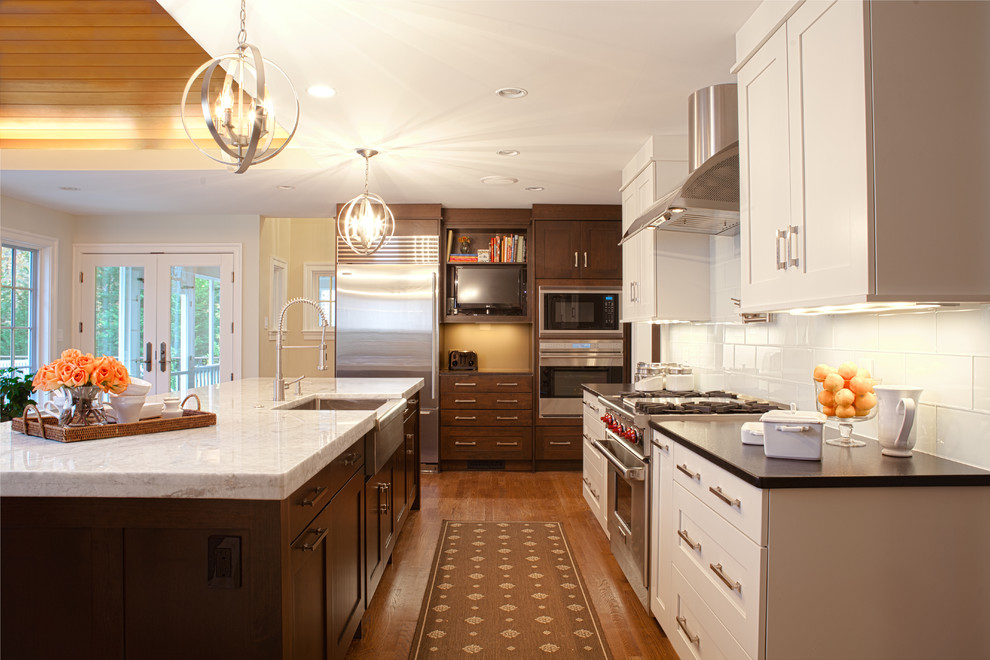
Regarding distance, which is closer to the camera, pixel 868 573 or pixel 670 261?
pixel 868 573

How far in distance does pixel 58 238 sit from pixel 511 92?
5.05 m

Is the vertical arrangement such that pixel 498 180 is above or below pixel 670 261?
above

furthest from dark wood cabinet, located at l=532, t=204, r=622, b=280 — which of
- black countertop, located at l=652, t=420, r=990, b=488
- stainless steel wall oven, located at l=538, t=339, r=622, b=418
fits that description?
black countertop, located at l=652, t=420, r=990, b=488

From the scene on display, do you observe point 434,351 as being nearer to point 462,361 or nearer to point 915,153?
point 462,361

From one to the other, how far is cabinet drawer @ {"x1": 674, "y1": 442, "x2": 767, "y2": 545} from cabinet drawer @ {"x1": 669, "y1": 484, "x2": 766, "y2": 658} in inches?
1.0

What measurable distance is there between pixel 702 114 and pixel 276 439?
2.38 metres

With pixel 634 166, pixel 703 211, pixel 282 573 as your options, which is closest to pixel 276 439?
pixel 282 573

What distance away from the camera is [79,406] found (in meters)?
2.07

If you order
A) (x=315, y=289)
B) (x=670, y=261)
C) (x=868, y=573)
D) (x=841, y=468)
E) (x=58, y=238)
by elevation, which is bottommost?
(x=868, y=573)

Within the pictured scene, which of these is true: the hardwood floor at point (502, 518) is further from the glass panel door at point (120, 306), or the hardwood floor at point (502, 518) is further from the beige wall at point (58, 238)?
the beige wall at point (58, 238)

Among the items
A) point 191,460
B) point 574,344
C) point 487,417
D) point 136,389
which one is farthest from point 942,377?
point 487,417

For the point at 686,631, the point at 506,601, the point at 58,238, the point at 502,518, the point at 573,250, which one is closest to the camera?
the point at 686,631

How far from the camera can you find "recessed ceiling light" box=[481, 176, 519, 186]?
500 cm

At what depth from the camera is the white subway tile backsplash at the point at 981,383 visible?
177 centimetres
